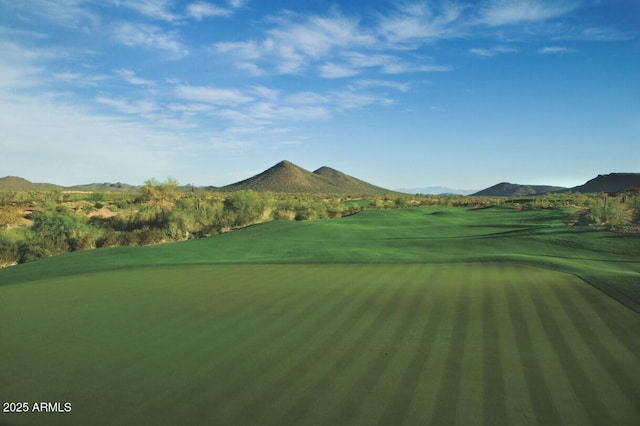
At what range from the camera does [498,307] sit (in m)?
9.09

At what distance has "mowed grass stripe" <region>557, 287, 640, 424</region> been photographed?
15.8 feet

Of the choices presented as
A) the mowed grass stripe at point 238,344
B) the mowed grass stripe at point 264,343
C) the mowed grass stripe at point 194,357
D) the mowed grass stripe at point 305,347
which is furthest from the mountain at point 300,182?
the mowed grass stripe at point 194,357

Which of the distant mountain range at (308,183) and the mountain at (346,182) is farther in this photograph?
the mountain at (346,182)

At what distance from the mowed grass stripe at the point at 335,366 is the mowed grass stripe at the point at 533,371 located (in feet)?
7.05

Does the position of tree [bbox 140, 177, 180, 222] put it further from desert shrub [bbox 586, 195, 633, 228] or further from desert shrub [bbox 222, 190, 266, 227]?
desert shrub [bbox 586, 195, 633, 228]

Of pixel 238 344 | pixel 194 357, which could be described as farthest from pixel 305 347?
pixel 194 357

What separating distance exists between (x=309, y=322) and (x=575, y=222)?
31.1m

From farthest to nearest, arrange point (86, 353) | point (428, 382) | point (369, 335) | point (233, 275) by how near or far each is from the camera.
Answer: point (233, 275)
point (369, 335)
point (86, 353)
point (428, 382)

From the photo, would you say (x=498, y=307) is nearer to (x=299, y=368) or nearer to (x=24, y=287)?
(x=299, y=368)

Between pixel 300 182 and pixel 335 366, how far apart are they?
146 metres

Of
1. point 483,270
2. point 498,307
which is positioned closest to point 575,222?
point 483,270

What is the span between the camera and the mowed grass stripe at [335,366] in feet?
16.2

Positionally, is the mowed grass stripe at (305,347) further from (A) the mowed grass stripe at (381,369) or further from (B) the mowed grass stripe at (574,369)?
(B) the mowed grass stripe at (574,369)

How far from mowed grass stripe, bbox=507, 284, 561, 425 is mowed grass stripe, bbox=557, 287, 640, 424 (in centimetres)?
62
